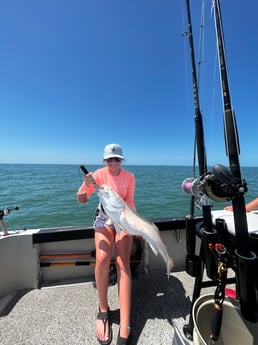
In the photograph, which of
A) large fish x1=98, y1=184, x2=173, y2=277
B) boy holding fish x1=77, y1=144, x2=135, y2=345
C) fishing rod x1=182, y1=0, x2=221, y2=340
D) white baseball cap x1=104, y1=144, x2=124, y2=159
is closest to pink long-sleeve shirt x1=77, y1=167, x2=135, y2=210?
boy holding fish x1=77, y1=144, x2=135, y2=345

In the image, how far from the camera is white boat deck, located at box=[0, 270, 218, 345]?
5.65ft

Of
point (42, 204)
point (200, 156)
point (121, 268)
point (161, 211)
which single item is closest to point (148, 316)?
point (121, 268)

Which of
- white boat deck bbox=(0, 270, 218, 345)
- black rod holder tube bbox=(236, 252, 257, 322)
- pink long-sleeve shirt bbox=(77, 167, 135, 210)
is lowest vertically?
white boat deck bbox=(0, 270, 218, 345)

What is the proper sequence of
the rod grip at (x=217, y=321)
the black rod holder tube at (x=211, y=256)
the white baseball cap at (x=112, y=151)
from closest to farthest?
the rod grip at (x=217, y=321) → the black rod holder tube at (x=211, y=256) → the white baseball cap at (x=112, y=151)

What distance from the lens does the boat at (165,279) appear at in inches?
43.3

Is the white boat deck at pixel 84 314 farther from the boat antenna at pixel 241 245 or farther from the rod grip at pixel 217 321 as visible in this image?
the boat antenna at pixel 241 245

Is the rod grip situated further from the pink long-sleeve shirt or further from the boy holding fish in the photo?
the pink long-sleeve shirt

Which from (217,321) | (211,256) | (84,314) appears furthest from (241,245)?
(84,314)

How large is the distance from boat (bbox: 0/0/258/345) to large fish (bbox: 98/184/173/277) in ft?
0.83

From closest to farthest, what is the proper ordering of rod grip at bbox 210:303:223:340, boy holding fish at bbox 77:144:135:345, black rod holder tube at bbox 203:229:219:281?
1. rod grip at bbox 210:303:223:340
2. black rod holder tube at bbox 203:229:219:281
3. boy holding fish at bbox 77:144:135:345

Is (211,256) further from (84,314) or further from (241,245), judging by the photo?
(84,314)

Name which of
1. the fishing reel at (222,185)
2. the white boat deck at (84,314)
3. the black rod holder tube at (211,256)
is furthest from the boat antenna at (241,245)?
the white boat deck at (84,314)

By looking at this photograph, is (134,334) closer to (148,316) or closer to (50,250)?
(148,316)

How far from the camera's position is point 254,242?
125 centimetres
